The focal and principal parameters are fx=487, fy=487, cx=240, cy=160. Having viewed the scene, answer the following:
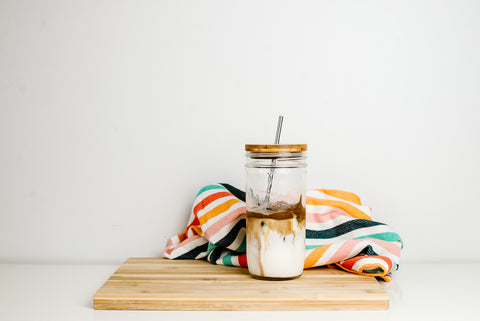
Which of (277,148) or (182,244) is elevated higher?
(277,148)

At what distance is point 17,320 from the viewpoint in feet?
2.51

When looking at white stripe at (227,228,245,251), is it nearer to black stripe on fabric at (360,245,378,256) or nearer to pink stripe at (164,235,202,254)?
pink stripe at (164,235,202,254)

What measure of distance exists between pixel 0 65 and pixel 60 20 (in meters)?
0.17

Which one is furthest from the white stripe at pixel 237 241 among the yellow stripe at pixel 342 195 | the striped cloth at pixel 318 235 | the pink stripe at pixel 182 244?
the yellow stripe at pixel 342 195

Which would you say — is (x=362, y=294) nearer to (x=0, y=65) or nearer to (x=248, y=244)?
(x=248, y=244)

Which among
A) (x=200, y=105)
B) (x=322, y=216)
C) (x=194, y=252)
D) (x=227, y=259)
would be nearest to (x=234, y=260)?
(x=227, y=259)

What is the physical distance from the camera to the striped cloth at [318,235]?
37.7 inches

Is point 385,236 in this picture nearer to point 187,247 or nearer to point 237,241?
point 237,241

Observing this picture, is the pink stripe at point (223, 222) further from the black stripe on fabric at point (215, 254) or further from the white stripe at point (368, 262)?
the white stripe at point (368, 262)

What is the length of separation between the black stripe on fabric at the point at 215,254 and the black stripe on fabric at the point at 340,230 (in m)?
0.19

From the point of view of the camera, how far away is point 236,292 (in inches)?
32.2

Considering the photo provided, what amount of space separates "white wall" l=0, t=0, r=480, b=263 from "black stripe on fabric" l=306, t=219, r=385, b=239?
0.13 metres

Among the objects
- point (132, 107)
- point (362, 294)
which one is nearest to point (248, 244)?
point (362, 294)

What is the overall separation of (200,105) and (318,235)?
0.40 m
